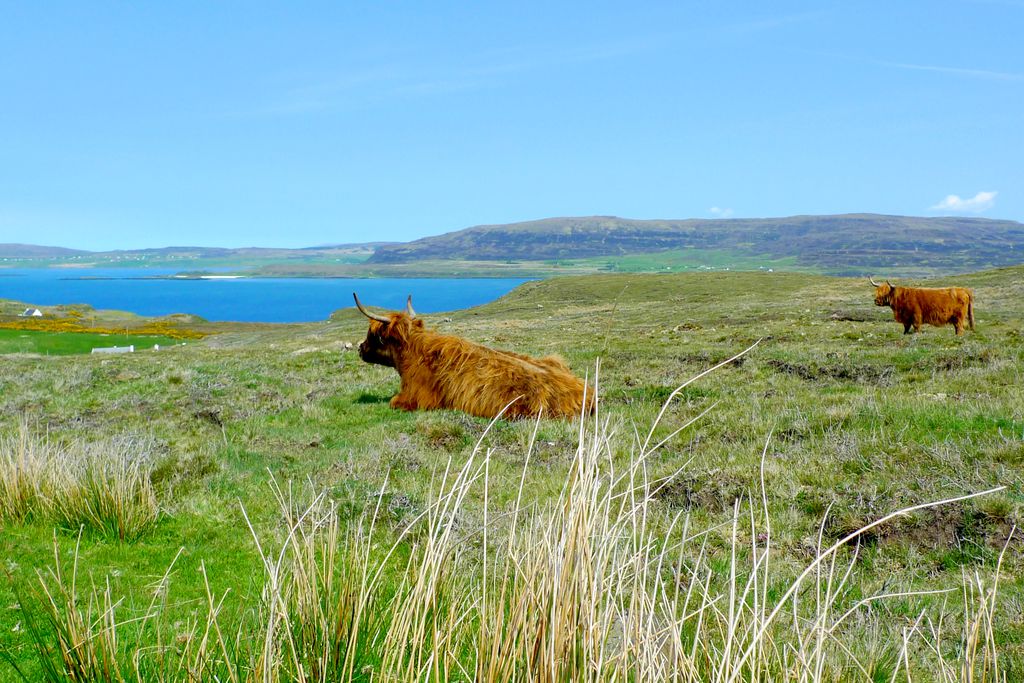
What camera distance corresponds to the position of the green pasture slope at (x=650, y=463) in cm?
427

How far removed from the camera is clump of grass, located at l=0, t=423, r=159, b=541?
5293 millimetres

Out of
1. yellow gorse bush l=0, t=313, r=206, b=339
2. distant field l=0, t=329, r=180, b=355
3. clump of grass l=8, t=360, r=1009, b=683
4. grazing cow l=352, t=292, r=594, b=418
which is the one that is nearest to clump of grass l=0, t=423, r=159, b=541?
clump of grass l=8, t=360, r=1009, b=683

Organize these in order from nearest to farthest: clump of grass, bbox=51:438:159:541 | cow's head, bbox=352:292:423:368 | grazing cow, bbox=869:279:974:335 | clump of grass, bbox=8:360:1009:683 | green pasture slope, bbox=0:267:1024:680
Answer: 1. clump of grass, bbox=8:360:1009:683
2. green pasture slope, bbox=0:267:1024:680
3. clump of grass, bbox=51:438:159:541
4. cow's head, bbox=352:292:423:368
5. grazing cow, bbox=869:279:974:335

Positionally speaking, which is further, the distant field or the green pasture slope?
the distant field

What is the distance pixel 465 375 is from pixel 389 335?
168cm

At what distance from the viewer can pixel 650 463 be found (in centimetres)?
694

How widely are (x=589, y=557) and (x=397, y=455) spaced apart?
223 inches

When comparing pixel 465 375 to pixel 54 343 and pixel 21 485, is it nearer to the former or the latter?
pixel 21 485

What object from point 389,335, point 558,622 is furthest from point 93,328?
point 558,622

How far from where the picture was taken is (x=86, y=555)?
4742 mm

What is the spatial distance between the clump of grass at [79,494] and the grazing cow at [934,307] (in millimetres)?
17553

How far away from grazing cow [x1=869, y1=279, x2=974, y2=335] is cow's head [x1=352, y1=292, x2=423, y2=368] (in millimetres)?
13133

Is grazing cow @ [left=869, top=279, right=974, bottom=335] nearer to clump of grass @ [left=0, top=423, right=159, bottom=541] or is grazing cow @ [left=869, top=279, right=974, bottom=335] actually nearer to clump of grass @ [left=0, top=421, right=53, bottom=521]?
clump of grass @ [left=0, top=423, right=159, bottom=541]

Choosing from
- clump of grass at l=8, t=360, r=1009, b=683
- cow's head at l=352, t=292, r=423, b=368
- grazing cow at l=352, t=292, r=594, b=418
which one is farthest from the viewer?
cow's head at l=352, t=292, r=423, b=368
